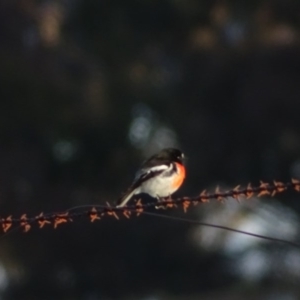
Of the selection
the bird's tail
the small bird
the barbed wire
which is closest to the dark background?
the small bird

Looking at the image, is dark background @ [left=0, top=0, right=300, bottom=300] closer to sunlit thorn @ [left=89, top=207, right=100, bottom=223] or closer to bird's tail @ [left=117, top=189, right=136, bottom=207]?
bird's tail @ [left=117, top=189, right=136, bottom=207]

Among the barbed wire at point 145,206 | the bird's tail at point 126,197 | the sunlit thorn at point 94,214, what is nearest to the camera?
the barbed wire at point 145,206

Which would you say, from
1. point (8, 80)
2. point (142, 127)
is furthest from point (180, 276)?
point (8, 80)

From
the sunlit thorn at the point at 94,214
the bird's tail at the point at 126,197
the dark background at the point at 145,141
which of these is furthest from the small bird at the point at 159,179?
the dark background at the point at 145,141

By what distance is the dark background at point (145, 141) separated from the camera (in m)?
25.3

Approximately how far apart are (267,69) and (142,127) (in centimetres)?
217

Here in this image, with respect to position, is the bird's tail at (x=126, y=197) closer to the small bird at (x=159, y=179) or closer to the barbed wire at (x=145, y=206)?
the small bird at (x=159, y=179)

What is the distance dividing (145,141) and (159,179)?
15402 millimetres

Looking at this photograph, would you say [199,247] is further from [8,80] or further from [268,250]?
[8,80]

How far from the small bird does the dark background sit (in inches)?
543

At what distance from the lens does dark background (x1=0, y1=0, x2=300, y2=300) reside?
82.9 ft

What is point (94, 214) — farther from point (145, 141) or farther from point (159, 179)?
point (145, 141)

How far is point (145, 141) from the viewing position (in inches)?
1017

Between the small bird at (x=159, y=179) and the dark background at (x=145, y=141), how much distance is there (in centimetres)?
1380
